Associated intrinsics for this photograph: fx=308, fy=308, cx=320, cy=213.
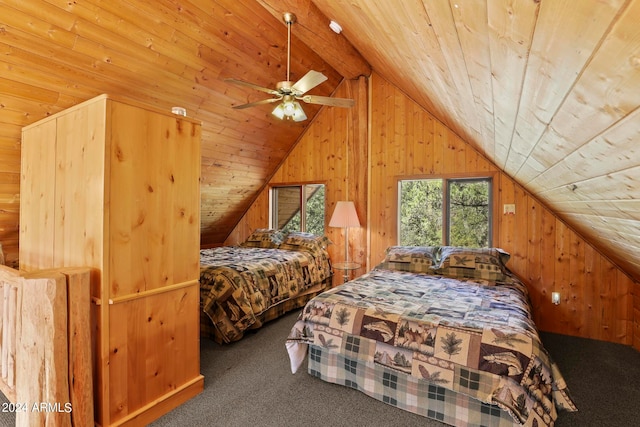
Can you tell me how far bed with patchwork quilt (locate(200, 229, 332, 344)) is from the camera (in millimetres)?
3025

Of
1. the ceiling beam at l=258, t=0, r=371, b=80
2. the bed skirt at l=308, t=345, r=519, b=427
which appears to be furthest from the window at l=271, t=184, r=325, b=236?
the bed skirt at l=308, t=345, r=519, b=427

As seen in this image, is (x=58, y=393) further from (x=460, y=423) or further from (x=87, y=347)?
(x=460, y=423)

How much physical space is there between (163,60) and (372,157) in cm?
278

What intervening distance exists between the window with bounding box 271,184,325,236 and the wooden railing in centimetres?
355

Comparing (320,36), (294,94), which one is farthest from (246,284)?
(320,36)

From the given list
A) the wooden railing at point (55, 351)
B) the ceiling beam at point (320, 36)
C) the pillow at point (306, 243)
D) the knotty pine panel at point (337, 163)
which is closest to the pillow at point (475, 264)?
the knotty pine panel at point (337, 163)

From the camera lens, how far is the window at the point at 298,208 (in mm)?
5035

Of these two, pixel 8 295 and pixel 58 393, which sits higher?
pixel 8 295

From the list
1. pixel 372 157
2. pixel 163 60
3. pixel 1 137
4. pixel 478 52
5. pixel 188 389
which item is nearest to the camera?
pixel 478 52

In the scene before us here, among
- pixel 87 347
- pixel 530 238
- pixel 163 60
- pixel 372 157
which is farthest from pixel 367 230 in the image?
pixel 87 347

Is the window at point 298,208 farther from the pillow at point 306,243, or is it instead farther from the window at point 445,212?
the window at point 445,212

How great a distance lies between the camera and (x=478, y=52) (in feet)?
3.77

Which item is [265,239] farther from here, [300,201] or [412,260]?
[412,260]

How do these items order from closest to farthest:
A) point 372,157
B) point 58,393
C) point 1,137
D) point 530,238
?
point 58,393, point 1,137, point 530,238, point 372,157
